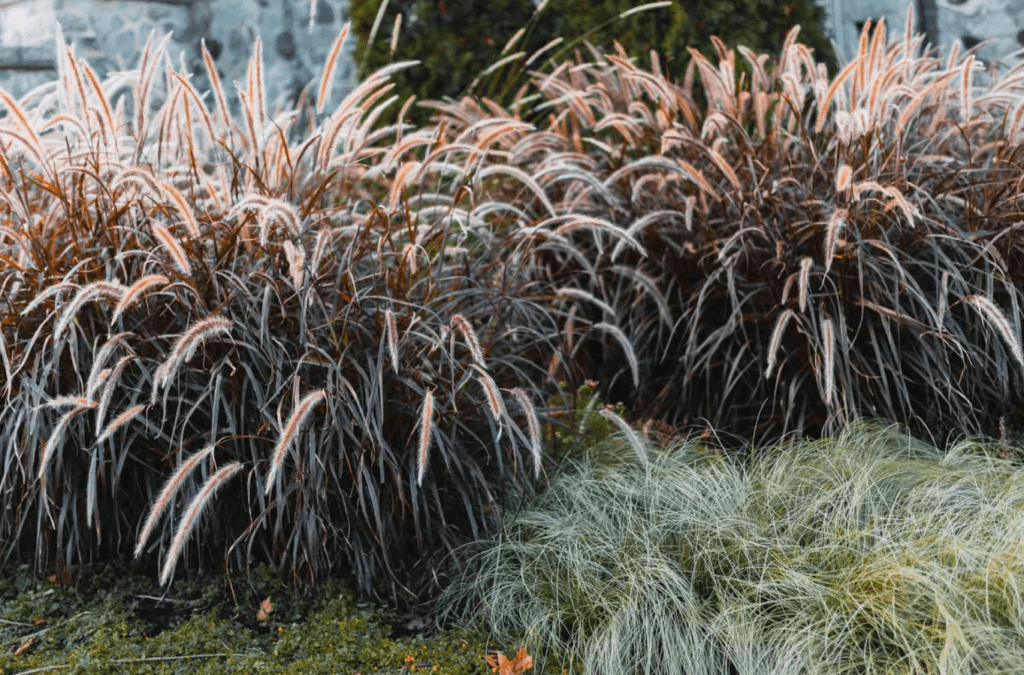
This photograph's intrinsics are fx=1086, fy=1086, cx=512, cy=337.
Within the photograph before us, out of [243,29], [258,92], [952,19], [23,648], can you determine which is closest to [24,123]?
[258,92]

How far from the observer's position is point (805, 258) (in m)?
3.82

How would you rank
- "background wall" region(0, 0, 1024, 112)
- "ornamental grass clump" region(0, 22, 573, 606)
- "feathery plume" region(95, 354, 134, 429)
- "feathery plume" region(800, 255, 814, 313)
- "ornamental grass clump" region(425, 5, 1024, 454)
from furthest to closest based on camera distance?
"background wall" region(0, 0, 1024, 112)
"ornamental grass clump" region(425, 5, 1024, 454)
"feathery plume" region(800, 255, 814, 313)
"ornamental grass clump" region(0, 22, 573, 606)
"feathery plume" region(95, 354, 134, 429)

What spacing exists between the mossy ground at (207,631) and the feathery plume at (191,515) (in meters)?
0.37

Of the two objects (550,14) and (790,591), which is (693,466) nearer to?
(790,591)

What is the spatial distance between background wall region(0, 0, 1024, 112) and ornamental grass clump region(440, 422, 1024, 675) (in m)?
6.03

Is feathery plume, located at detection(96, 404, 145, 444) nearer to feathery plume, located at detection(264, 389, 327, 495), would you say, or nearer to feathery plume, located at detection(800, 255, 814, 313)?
feathery plume, located at detection(264, 389, 327, 495)

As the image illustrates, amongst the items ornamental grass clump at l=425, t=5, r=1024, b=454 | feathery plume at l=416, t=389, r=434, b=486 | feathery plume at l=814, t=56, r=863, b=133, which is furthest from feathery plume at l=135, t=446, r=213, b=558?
feathery plume at l=814, t=56, r=863, b=133

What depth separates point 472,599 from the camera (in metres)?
3.21

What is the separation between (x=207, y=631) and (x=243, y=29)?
696 cm

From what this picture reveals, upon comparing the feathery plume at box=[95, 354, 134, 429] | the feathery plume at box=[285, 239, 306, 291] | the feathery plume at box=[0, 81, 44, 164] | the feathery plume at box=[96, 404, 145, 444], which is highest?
the feathery plume at box=[0, 81, 44, 164]

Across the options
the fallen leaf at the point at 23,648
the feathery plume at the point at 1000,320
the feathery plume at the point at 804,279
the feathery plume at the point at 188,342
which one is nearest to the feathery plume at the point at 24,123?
the feathery plume at the point at 188,342

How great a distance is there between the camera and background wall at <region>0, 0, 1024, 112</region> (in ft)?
27.9

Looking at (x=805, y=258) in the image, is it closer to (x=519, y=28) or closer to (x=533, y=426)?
(x=533, y=426)

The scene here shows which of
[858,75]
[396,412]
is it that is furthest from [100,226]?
[858,75]
